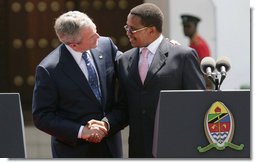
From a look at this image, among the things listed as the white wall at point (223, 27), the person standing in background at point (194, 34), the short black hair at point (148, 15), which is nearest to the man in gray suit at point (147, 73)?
the short black hair at point (148, 15)

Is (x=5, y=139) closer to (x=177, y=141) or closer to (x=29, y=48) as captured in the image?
(x=177, y=141)

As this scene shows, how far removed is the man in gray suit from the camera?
5098 millimetres

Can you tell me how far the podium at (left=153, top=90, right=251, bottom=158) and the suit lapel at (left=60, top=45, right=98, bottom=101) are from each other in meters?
0.55

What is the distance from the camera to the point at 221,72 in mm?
4879

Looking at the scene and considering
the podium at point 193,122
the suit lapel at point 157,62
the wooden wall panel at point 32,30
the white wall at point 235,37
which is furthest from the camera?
the wooden wall panel at point 32,30

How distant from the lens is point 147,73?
203 inches

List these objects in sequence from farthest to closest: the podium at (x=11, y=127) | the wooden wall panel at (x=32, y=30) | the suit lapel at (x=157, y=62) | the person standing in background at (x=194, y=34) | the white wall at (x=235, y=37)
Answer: the wooden wall panel at (x=32, y=30), the person standing in background at (x=194, y=34), the white wall at (x=235, y=37), the suit lapel at (x=157, y=62), the podium at (x=11, y=127)

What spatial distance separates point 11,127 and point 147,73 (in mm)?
986

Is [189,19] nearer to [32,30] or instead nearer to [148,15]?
[32,30]

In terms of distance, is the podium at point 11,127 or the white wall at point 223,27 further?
the white wall at point 223,27

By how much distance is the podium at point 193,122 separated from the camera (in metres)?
4.85

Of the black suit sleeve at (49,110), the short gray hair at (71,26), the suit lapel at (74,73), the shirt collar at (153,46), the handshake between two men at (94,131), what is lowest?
the handshake between two men at (94,131)

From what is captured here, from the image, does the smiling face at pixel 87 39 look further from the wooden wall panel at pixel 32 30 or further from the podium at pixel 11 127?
the wooden wall panel at pixel 32 30

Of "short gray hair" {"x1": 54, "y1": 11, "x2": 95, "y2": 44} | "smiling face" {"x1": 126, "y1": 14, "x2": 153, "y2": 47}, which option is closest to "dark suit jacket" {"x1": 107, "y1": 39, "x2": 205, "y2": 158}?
"smiling face" {"x1": 126, "y1": 14, "x2": 153, "y2": 47}
